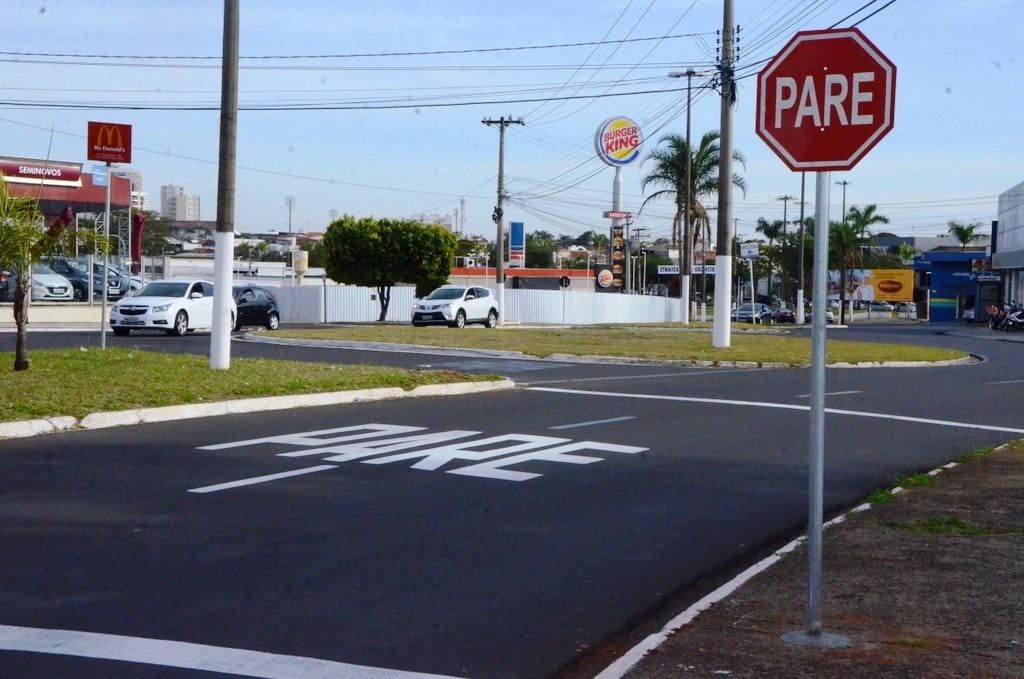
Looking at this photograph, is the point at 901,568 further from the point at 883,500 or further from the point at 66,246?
the point at 66,246

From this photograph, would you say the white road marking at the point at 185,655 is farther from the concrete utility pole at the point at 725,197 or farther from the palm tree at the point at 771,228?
the palm tree at the point at 771,228

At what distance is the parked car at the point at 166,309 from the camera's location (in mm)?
29750

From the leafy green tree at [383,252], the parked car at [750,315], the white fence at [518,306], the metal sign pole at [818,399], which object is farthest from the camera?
the parked car at [750,315]

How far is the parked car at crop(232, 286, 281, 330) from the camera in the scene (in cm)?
3544

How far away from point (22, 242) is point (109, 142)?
4.64 meters

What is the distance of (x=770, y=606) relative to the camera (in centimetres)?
629

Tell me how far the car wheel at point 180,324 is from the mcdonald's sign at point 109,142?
11.3 m

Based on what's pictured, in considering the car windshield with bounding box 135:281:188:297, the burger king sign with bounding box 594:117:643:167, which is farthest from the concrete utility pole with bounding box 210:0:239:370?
the burger king sign with bounding box 594:117:643:167

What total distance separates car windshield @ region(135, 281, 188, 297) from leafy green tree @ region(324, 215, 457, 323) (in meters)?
21.3

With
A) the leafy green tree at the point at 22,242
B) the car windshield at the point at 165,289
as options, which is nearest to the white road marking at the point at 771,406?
the leafy green tree at the point at 22,242

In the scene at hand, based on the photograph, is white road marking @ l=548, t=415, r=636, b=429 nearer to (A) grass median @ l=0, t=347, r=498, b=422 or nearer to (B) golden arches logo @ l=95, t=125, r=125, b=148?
(A) grass median @ l=0, t=347, r=498, b=422

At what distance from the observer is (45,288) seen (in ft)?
127

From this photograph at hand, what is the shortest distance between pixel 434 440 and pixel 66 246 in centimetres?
628

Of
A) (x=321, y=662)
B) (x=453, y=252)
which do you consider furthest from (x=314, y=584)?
(x=453, y=252)
